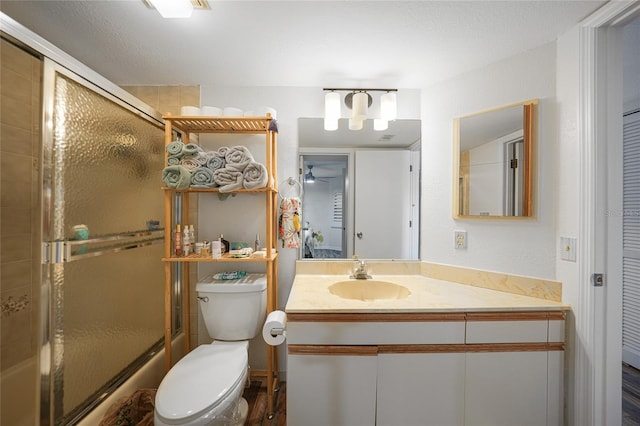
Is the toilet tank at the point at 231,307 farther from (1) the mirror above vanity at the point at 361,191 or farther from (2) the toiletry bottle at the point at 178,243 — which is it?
(1) the mirror above vanity at the point at 361,191

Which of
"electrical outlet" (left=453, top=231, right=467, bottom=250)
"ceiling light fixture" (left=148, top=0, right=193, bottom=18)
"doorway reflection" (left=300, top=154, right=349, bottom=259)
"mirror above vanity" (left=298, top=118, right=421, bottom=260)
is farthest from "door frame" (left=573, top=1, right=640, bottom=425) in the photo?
"ceiling light fixture" (left=148, top=0, right=193, bottom=18)

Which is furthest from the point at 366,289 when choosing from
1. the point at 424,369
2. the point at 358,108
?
the point at 358,108

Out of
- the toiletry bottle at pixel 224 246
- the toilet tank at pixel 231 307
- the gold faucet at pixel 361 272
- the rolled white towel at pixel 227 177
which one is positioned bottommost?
the toilet tank at pixel 231 307

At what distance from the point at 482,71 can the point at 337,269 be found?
148 centimetres

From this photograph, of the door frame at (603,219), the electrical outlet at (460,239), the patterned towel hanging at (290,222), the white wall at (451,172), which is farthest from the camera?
the patterned towel hanging at (290,222)

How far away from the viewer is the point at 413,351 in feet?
3.68

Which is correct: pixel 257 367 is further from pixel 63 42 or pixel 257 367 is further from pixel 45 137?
pixel 63 42

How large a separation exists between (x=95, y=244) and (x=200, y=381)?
82 centimetres

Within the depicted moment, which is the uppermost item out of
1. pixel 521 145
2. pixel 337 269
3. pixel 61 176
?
pixel 521 145

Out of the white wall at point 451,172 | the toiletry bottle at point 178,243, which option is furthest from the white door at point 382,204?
the toiletry bottle at point 178,243

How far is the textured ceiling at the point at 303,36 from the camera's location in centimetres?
106

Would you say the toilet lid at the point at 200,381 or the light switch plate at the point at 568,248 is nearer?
the toilet lid at the point at 200,381

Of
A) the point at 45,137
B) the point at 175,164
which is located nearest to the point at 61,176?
the point at 45,137

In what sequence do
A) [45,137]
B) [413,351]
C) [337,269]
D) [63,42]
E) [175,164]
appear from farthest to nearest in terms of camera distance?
[337,269] → [175,164] → [63,42] → [413,351] → [45,137]
